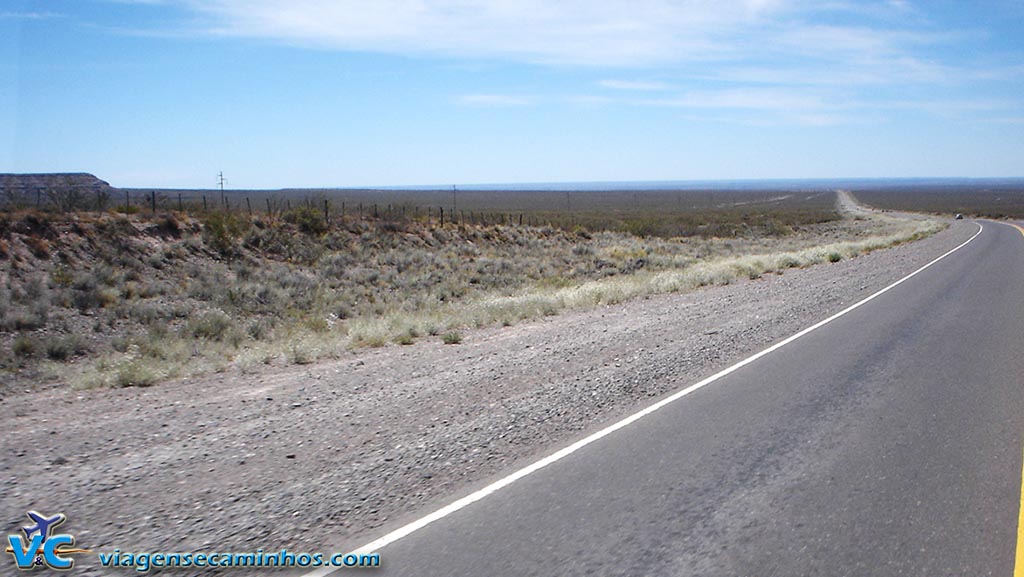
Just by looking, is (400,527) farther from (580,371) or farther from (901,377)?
(901,377)

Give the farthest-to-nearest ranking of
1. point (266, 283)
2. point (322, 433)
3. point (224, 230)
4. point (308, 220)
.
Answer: point (308, 220), point (224, 230), point (266, 283), point (322, 433)

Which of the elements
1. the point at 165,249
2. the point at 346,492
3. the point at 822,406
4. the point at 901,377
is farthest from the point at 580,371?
the point at 165,249

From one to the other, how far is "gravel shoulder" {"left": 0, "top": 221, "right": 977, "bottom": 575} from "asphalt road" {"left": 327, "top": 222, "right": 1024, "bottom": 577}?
672 millimetres

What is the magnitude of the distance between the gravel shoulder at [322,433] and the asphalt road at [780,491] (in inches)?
26.5

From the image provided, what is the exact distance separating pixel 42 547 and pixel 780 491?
5.28 m

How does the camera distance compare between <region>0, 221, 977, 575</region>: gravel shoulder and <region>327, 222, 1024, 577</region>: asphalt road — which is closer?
<region>327, 222, 1024, 577</region>: asphalt road

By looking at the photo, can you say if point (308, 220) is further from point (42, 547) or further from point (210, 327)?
point (42, 547)

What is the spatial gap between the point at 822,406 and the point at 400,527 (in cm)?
523

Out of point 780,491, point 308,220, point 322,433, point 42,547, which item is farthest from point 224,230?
point 780,491

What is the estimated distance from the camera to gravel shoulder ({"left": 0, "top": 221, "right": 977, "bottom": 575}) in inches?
213

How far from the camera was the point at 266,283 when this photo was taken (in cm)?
2519

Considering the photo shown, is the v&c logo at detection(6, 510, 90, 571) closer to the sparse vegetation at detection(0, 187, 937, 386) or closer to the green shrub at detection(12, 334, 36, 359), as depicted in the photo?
the sparse vegetation at detection(0, 187, 937, 386)

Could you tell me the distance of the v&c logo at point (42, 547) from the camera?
15.3ft

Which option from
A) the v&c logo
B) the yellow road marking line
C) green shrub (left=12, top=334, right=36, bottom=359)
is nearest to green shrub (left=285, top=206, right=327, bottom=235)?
green shrub (left=12, top=334, right=36, bottom=359)
